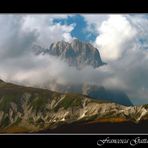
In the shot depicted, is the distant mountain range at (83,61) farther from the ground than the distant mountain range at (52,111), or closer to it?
farther from the ground

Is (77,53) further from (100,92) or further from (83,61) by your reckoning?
(100,92)

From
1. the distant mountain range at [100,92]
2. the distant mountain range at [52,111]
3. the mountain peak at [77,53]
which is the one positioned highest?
the mountain peak at [77,53]

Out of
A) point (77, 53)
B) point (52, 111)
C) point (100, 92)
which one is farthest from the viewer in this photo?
point (52, 111)

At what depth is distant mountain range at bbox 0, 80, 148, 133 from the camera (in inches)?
874

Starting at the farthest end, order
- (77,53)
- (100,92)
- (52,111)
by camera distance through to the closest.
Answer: (52,111)
(77,53)
(100,92)

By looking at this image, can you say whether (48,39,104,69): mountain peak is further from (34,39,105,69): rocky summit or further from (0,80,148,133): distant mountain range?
(0,80,148,133): distant mountain range

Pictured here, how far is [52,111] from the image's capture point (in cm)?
2352

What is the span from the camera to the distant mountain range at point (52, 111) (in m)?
22.2

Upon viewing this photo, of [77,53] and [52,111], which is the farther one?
[52,111]

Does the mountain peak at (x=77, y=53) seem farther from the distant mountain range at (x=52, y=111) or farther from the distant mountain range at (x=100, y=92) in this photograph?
the distant mountain range at (x=52, y=111)

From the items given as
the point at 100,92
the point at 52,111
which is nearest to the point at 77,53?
the point at 100,92

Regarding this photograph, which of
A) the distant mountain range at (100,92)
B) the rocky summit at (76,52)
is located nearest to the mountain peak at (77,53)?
the rocky summit at (76,52)
